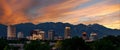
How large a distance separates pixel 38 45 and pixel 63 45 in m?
20.1

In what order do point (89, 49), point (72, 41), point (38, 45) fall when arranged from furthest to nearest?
point (72, 41) < point (89, 49) < point (38, 45)

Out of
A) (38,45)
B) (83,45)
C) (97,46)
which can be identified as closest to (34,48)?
(38,45)

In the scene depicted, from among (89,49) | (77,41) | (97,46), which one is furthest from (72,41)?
(97,46)

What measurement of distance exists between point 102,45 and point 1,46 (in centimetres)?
2857

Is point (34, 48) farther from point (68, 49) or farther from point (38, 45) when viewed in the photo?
point (68, 49)

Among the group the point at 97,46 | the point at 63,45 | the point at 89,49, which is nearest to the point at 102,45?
the point at 97,46

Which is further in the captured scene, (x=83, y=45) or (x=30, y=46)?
(x=83, y=45)

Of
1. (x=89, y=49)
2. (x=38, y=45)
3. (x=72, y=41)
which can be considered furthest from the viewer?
(x=72, y=41)

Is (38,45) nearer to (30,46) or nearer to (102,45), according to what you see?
(30,46)

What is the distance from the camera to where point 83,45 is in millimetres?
108188

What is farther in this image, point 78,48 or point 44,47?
point 78,48

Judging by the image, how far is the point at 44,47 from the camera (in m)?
89.0

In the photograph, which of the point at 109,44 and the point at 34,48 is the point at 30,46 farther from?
the point at 109,44

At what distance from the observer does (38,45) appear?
89.0m
